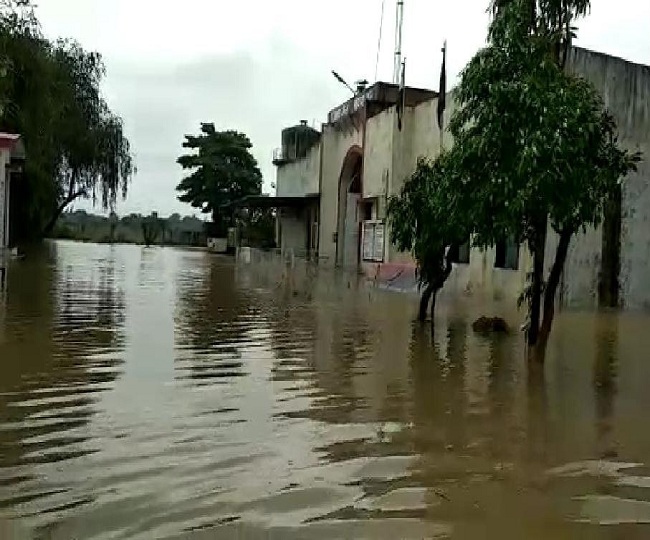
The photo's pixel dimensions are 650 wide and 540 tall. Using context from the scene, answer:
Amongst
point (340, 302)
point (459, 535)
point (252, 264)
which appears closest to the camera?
point (459, 535)

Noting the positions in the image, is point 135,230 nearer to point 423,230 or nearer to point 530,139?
point 423,230

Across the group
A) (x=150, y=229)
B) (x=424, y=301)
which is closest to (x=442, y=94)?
(x=424, y=301)

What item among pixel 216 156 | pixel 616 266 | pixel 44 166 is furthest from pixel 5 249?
pixel 216 156

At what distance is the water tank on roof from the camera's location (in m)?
50.1

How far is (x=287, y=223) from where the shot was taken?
1778 inches

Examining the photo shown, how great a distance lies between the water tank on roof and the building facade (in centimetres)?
19

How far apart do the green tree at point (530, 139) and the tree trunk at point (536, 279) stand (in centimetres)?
2

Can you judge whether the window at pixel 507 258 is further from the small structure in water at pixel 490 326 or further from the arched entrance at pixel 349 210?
the arched entrance at pixel 349 210

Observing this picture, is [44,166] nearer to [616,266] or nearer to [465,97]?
[616,266]

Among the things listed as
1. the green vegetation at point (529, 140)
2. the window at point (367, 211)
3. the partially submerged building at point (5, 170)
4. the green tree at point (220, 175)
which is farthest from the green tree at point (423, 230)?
the green tree at point (220, 175)

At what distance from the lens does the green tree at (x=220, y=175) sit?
64312 millimetres

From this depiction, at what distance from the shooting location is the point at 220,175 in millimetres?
64562

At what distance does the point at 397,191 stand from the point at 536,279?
1788 cm

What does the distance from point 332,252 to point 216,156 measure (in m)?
31.0
